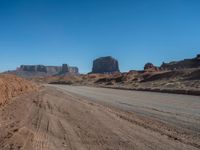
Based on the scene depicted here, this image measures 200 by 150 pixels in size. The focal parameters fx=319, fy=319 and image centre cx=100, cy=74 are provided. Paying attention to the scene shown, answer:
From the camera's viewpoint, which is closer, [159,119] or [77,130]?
[77,130]

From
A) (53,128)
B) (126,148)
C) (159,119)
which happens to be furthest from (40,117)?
(126,148)

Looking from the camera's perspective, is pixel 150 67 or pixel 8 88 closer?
pixel 8 88

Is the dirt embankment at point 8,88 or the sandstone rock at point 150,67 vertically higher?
the sandstone rock at point 150,67

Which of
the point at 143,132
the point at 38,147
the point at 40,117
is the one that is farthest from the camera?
the point at 40,117

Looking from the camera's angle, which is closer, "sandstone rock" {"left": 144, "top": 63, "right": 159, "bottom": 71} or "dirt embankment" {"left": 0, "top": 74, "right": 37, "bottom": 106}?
"dirt embankment" {"left": 0, "top": 74, "right": 37, "bottom": 106}

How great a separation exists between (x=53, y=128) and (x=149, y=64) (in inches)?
6378

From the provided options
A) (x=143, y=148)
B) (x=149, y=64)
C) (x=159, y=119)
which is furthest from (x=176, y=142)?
(x=149, y=64)

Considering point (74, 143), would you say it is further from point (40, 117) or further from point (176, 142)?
point (40, 117)

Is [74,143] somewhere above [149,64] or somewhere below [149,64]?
below

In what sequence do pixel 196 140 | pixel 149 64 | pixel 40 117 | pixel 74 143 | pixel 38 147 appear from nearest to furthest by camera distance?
pixel 38 147 → pixel 74 143 → pixel 196 140 → pixel 40 117 → pixel 149 64

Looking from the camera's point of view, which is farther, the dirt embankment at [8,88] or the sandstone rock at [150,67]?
the sandstone rock at [150,67]

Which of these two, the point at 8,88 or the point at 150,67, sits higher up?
the point at 150,67

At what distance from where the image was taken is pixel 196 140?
9.37m

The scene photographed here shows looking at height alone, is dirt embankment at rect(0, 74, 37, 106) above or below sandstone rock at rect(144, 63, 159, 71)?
below
